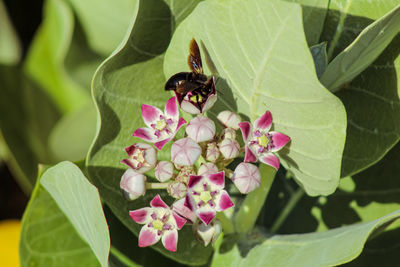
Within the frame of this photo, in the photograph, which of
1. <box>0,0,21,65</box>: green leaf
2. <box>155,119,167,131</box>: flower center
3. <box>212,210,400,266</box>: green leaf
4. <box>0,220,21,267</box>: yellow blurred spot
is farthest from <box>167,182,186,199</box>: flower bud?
<box>0,0,21,65</box>: green leaf

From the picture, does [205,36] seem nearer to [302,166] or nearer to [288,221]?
[302,166]

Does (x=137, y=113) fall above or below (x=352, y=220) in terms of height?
above

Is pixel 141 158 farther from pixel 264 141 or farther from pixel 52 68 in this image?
pixel 52 68

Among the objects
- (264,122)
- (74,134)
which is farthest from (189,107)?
(74,134)

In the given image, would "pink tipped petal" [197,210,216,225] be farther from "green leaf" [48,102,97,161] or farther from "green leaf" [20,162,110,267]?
"green leaf" [48,102,97,161]

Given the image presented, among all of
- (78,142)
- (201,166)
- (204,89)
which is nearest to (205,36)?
(204,89)

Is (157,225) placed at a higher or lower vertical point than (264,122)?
lower

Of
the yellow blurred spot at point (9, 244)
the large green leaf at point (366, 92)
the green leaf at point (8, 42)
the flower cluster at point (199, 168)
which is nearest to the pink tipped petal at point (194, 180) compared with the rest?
the flower cluster at point (199, 168)

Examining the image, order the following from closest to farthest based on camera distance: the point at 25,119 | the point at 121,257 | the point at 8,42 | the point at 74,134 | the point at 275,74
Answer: the point at 275,74 < the point at 121,257 < the point at 74,134 < the point at 25,119 < the point at 8,42
